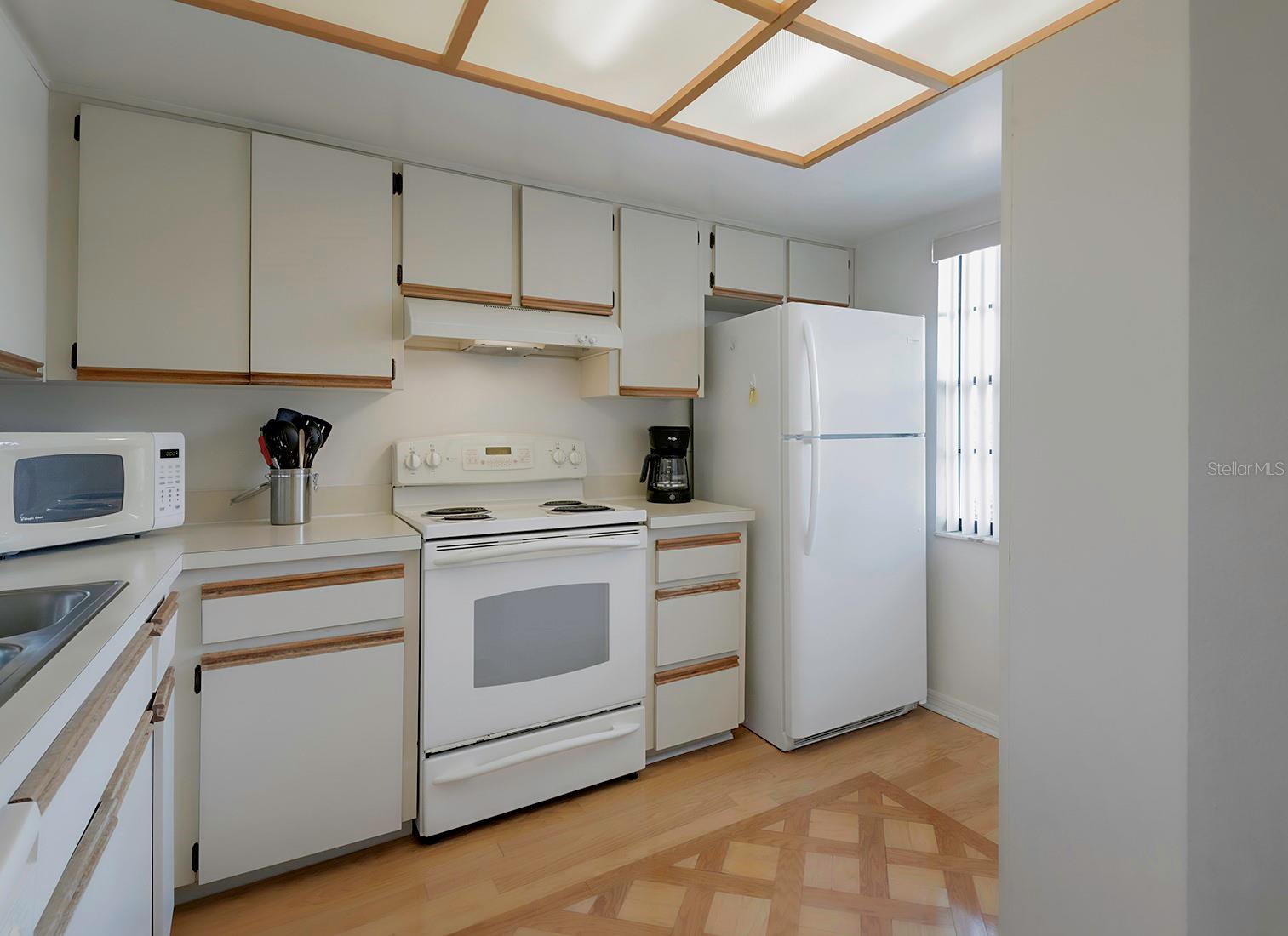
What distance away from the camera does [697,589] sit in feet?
8.23

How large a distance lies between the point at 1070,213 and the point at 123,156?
2403 mm

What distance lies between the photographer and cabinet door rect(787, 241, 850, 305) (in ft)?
10.3

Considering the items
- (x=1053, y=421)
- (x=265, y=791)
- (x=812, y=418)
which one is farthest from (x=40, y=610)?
(x=812, y=418)

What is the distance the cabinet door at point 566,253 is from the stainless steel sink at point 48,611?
1614 millimetres

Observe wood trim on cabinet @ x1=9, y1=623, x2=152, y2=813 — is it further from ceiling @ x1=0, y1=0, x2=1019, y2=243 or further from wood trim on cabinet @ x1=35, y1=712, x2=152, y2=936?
ceiling @ x1=0, y1=0, x2=1019, y2=243

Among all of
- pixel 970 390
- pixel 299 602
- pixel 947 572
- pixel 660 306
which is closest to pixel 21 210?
pixel 299 602

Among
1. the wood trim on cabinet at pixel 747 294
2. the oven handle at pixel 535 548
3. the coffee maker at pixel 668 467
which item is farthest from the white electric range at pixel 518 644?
the wood trim on cabinet at pixel 747 294

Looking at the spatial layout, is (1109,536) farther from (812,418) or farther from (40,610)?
(40,610)

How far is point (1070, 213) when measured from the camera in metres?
1.11

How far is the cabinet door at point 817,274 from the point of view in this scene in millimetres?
3135

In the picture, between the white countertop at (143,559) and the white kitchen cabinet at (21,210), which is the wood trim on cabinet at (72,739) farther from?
the white kitchen cabinet at (21,210)

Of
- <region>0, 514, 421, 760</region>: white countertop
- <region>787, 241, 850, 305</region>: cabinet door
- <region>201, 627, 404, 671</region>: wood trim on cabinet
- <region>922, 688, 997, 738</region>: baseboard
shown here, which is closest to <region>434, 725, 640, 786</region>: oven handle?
<region>201, 627, 404, 671</region>: wood trim on cabinet

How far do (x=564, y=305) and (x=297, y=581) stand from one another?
1.36 meters

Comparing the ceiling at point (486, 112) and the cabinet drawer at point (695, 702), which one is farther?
the cabinet drawer at point (695, 702)
